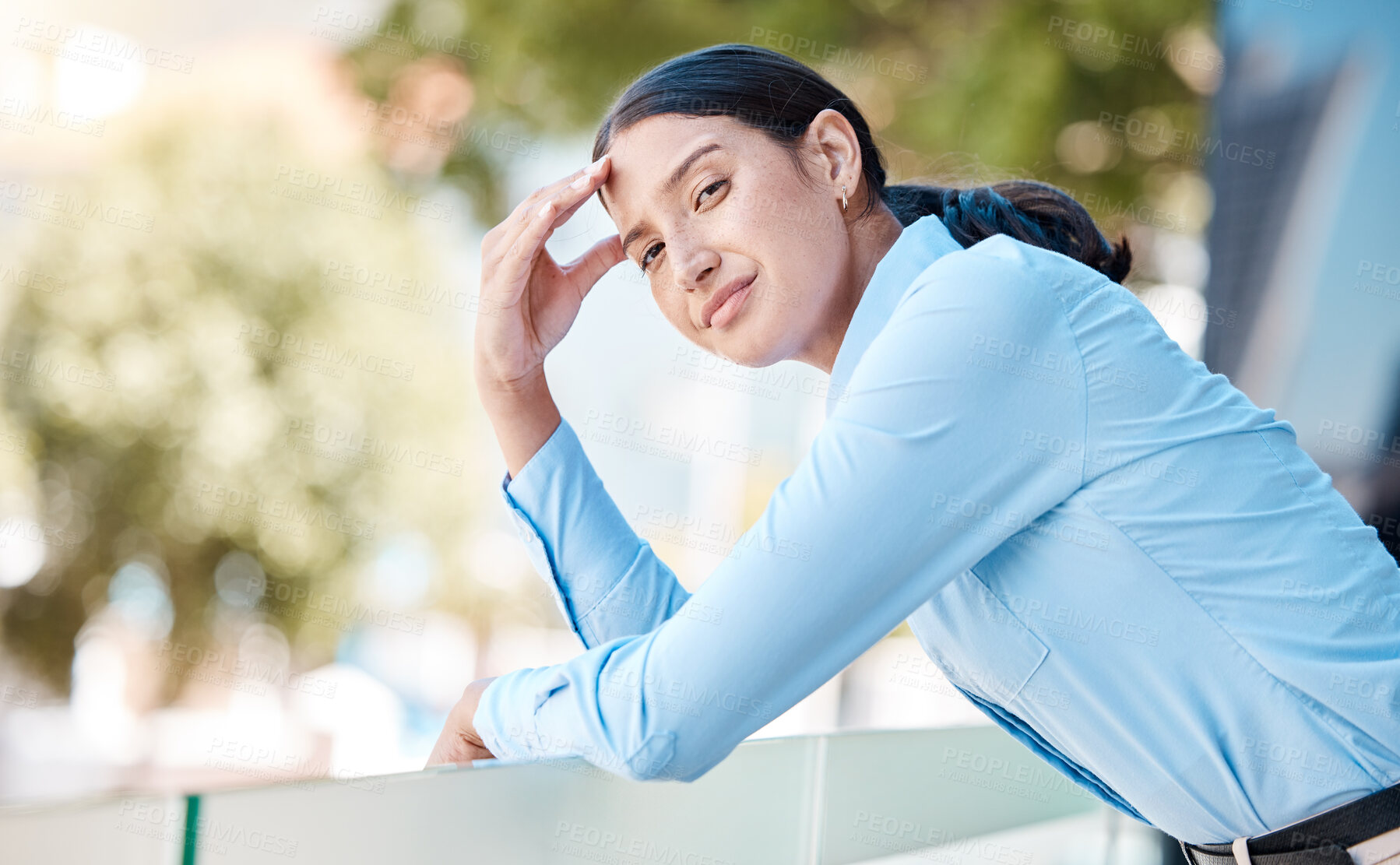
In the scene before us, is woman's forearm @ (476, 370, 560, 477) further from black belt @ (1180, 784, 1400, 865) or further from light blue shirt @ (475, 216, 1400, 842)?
black belt @ (1180, 784, 1400, 865)

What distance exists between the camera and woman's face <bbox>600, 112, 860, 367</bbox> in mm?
1013

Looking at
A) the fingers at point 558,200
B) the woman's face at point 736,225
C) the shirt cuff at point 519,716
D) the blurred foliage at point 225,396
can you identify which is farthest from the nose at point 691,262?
the blurred foliage at point 225,396

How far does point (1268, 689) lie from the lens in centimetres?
79

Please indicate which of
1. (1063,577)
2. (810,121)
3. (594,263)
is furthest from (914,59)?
(1063,577)

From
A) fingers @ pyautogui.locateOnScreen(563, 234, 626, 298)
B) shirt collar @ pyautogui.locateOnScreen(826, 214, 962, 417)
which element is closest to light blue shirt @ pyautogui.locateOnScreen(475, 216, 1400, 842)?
shirt collar @ pyautogui.locateOnScreen(826, 214, 962, 417)

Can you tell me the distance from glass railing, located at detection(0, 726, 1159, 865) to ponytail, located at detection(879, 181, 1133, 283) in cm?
52

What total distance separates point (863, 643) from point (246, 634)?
776cm

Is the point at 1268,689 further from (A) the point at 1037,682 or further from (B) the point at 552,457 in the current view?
(B) the point at 552,457

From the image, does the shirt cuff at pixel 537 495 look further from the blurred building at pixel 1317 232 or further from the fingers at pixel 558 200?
the blurred building at pixel 1317 232

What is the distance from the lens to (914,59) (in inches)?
183

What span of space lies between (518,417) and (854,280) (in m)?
0.40

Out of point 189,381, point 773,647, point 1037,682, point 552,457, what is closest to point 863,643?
point 773,647

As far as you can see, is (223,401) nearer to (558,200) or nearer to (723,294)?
(558,200)

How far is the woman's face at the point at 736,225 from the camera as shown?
1013 mm
